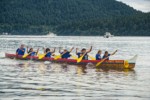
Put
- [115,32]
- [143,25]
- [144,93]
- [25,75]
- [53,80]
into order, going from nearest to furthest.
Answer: [144,93], [53,80], [25,75], [143,25], [115,32]

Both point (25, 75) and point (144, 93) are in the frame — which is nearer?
point (144, 93)

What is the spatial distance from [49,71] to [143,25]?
508 ft

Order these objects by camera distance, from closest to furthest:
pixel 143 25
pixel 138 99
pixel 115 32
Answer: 1. pixel 138 99
2. pixel 143 25
3. pixel 115 32

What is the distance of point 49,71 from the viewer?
111 ft

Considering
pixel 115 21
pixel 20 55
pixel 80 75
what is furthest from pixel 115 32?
pixel 80 75

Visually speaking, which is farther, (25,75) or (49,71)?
(49,71)

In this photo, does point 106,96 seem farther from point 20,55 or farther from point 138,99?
point 20,55

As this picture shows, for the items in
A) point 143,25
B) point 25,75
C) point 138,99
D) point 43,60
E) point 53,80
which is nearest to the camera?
point 138,99

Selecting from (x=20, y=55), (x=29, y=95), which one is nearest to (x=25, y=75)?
(x=29, y=95)

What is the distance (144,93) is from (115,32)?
175114 millimetres

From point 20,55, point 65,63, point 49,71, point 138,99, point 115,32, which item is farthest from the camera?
point 115,32

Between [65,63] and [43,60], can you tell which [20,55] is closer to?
[43,60]

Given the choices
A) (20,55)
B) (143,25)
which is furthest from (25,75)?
(143,25)

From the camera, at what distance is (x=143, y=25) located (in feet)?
607
